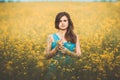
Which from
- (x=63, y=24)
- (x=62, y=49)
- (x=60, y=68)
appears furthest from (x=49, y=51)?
(x=63, y=24)

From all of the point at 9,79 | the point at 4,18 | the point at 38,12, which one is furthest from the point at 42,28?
the point at 9,79

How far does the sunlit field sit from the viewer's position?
4.44m

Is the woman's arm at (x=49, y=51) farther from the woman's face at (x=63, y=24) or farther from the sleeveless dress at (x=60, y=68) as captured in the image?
the woman's face at (x=63, y=24)

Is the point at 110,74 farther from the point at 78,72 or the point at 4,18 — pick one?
the point at 4,18

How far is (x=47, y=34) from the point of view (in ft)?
15.0

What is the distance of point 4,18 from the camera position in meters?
4.69

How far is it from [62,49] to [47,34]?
1.07 feet

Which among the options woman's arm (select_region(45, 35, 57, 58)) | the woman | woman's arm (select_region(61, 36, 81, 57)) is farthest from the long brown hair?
woman's arm (select_region(45, 35, 57, 58))

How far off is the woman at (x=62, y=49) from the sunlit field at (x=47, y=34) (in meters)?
0.07

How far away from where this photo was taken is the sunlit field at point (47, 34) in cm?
444

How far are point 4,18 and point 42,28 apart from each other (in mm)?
612

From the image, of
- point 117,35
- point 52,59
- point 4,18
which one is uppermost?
point 4,18

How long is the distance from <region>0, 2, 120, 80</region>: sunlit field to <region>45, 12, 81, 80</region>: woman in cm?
7

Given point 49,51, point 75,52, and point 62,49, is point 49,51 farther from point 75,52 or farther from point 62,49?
point 75,52
